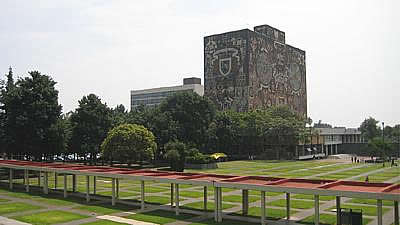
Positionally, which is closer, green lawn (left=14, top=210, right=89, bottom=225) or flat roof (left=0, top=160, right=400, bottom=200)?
flat roof (left=0, top=160, right=400, bottom=200)

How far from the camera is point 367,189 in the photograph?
76.8ft

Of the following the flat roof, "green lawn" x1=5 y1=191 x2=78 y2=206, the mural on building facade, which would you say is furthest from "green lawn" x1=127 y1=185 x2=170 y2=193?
the mural on building facade

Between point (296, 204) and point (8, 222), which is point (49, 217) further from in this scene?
point (296, 204)

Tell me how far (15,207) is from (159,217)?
461 inches

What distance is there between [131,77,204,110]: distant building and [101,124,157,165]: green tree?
108m

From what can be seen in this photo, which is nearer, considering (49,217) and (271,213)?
(49,217)

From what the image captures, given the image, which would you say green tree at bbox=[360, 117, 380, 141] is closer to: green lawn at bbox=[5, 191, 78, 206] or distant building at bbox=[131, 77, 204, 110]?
distant building at bbox=[131, 77, 204, 110]

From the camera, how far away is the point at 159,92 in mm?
184375

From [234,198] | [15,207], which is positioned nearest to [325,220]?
[234,198]

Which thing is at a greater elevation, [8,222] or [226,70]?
[226,70]

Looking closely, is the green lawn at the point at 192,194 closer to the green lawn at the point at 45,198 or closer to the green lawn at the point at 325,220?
the green lawn at the point at 45,198

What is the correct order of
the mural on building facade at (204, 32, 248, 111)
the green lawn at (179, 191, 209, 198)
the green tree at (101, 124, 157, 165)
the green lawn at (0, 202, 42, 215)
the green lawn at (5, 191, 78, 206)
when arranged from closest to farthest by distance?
1. the green lawn at (0, 202, 42, 215)
2. the green lawn at (5, 191, 78, 206)
3. the green lawn at (179, 191, 209, 198)
4. the green tree at (101, 124, 157, 165)
5. the mural on building facade at (204, 32, 248, 111)

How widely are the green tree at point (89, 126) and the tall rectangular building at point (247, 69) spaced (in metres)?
60.6

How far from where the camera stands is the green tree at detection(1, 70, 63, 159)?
185 ft
